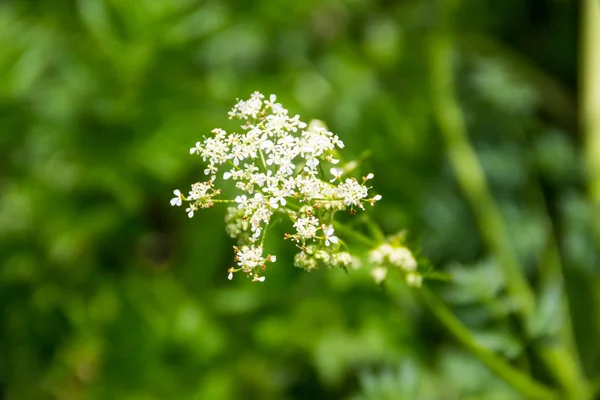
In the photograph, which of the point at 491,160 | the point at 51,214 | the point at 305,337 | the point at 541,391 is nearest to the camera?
the point at 541,391

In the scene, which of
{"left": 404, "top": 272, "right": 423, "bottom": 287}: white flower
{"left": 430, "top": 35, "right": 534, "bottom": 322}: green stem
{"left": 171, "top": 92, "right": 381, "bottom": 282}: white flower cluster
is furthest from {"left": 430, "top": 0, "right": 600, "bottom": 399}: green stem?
{"left": 171, "top": 92, "right": 381, "bottom": 282}: white flower cluster

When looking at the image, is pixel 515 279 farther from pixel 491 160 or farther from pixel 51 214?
pixel 51 214

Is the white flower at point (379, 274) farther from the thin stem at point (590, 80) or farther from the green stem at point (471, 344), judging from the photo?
the thin stem at point (590, 80)

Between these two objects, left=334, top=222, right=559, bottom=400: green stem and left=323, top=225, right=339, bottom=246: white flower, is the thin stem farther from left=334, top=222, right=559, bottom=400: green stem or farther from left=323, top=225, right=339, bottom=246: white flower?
left=323, top=225, right=339, bottom=246: white flower

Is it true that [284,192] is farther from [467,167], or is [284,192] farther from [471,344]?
[467,167]

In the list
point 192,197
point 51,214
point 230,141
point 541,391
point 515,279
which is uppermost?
point 51,214

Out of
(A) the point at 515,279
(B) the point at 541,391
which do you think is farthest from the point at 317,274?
(B) the point at 541,391
